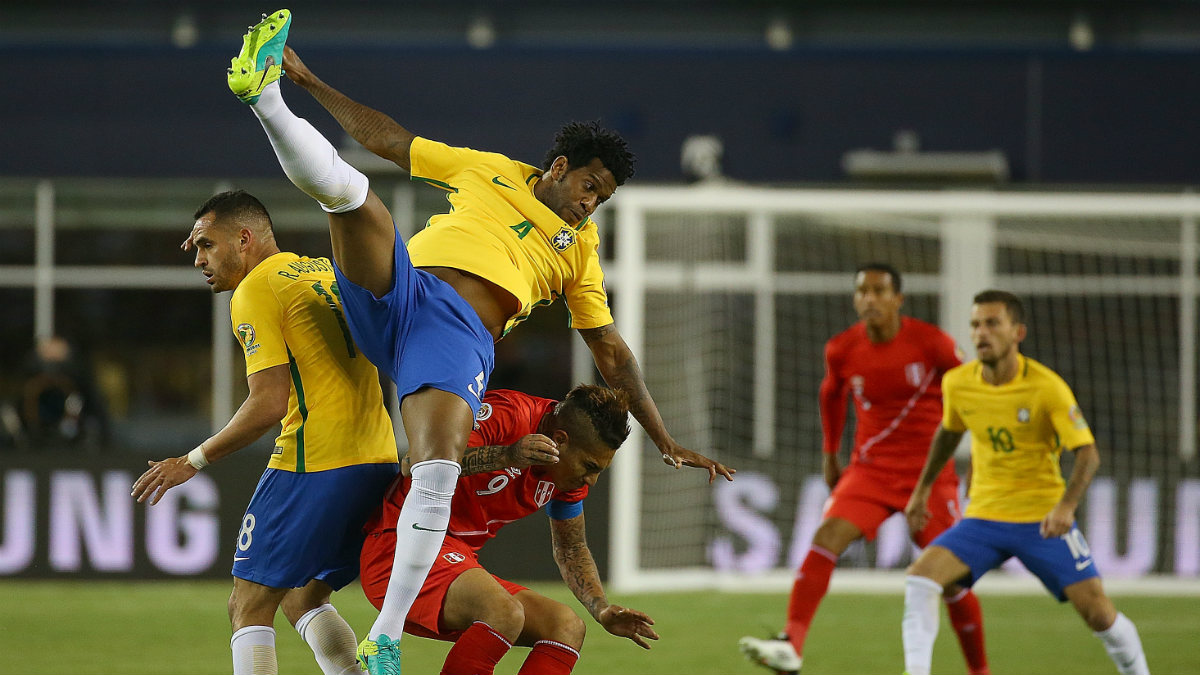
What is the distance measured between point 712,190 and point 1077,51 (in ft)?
27.6

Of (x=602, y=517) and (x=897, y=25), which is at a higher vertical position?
(x=897, y=25)

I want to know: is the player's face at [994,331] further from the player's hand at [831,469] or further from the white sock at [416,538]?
the white sock at [416,538]

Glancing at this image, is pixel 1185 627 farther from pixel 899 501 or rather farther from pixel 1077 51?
pixel 1077 51

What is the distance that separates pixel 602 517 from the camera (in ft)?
36.4

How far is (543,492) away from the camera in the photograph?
15.3ft

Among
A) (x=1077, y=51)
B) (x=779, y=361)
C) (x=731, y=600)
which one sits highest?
(x=1077, y=51)

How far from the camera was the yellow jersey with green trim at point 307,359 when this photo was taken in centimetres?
458

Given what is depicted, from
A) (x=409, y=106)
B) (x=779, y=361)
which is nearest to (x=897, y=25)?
(x=409, y=106)

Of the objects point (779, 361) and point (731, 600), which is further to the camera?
point (779, 361)

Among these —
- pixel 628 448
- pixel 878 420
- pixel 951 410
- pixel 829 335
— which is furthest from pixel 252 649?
pixel 829 335

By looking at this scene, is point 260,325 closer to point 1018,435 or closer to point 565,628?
point 565,628

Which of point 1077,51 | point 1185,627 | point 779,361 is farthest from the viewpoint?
point 1077,51

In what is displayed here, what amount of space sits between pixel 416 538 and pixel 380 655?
1.18ft

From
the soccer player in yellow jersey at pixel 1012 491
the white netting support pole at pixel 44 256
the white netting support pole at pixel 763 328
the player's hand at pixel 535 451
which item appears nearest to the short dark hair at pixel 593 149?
the player's hand at pixel 535 451
